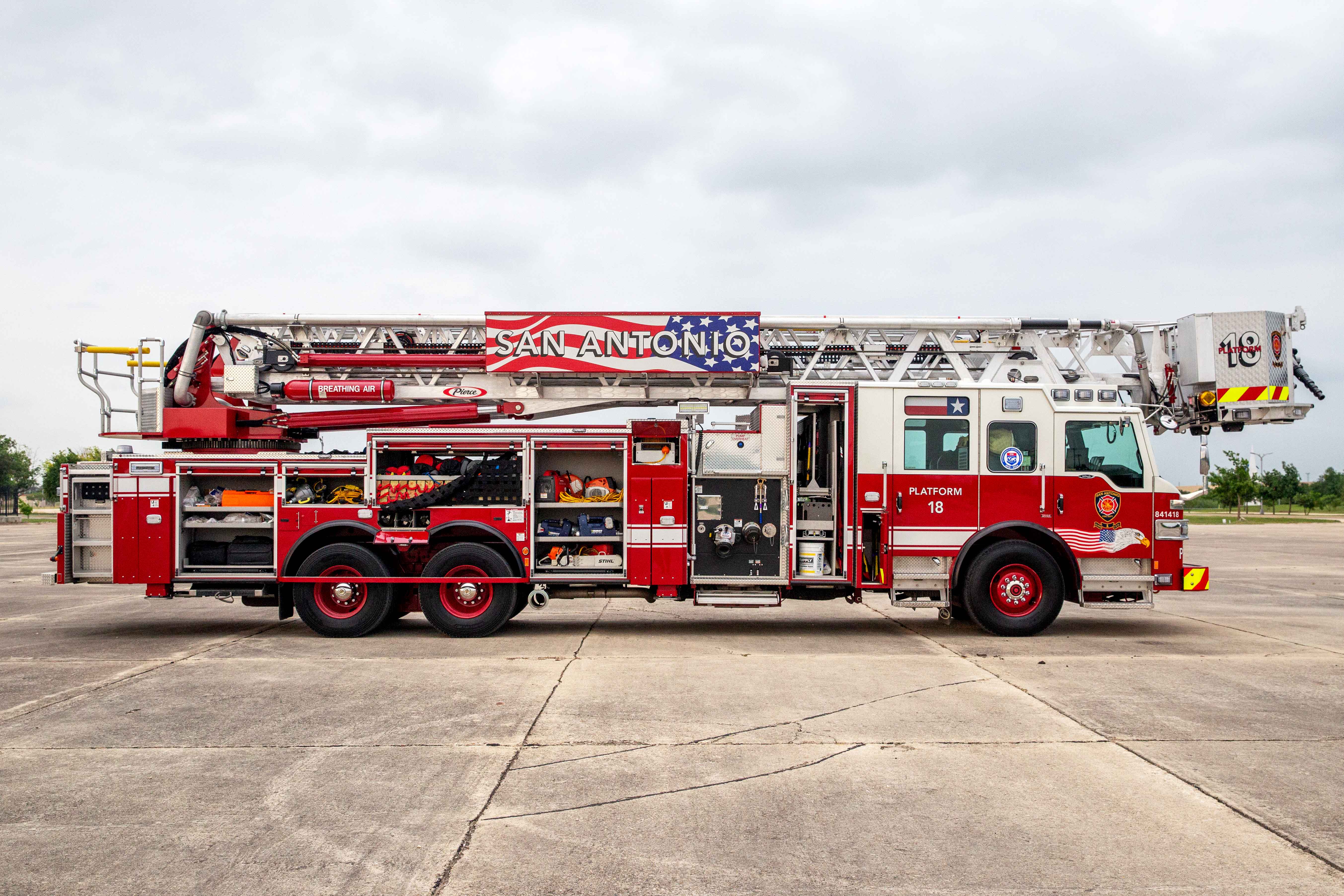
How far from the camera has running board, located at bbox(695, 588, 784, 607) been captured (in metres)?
10.2

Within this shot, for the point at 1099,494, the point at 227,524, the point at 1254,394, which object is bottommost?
the point at 227,524

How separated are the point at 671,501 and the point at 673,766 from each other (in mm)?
5073

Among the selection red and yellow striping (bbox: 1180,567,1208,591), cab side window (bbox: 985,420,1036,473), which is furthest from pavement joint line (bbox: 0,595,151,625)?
red and yellow striping (bbox: 1180,567,1208,591)

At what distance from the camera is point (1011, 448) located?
10.3 meters

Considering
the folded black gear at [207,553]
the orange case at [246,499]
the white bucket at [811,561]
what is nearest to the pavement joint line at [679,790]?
the white bucket at [811,561]

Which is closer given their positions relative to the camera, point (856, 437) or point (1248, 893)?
point (1248, 893)

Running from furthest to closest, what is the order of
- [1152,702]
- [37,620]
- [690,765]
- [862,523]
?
[37,620] → [862,523] → [1152,702] → [690,765]

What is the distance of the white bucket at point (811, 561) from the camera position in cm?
1038

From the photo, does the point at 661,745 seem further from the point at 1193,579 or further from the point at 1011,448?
the point at 1193,579

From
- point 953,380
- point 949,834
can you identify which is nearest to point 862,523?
point 953,380

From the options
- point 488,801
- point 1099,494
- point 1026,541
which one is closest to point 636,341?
point 1026,541

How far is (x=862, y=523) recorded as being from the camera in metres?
10.3

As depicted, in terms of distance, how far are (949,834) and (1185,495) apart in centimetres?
776

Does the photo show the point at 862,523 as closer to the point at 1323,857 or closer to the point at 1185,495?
the point at 1185,495
